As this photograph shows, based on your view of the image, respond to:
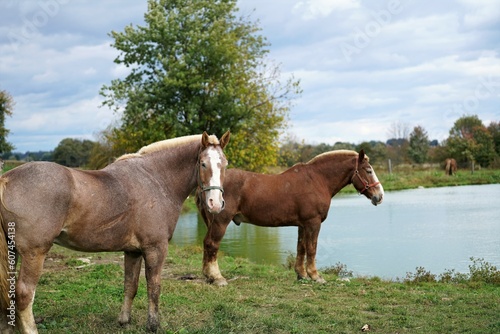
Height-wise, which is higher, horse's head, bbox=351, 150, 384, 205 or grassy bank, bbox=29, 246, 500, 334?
horse's head, bbox=351, 150, 384, 205

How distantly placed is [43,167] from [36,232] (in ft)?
1.98

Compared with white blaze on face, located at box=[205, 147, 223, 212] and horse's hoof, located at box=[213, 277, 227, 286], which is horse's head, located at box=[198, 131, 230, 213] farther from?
horse's hoof, located at box=[213, 277, 227, 286]

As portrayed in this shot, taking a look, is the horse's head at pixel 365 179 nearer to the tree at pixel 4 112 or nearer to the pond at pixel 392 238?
the pond at pixel 392 238

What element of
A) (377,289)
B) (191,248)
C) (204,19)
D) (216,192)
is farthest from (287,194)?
(204,19)

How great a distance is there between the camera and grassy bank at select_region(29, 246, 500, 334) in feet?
18.7

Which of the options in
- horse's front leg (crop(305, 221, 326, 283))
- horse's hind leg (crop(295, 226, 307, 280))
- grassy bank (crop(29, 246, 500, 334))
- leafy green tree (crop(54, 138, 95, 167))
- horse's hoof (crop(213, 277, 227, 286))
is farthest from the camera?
leafy green tree (crop(54, 138, 95, 167))

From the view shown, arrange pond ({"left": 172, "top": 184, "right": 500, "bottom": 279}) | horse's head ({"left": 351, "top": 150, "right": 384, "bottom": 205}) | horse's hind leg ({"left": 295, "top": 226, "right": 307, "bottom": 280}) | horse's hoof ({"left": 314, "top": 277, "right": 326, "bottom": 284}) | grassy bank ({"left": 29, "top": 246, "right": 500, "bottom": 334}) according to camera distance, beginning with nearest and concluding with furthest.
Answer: grassy bank ({"left": 29, "top": 246, "right": 500, "bottom": 334}), horse's hoof ({"left": 314, "top": 277, "right": 326, "bottom": 284}), horse's hind leg ({"left": 295, "top": 226, "right": 307, "bottom": 280}), horse's head ({"left": 351, "top": 150, "right": 384, "bottom": 205}), pond ({"left": 172, "top": 184, "right": 500, "bottom": 279})

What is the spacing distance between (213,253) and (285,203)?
1.52 meters

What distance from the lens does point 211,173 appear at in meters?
5.55

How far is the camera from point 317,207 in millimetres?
9242

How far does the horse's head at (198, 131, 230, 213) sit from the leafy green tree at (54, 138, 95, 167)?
137ft

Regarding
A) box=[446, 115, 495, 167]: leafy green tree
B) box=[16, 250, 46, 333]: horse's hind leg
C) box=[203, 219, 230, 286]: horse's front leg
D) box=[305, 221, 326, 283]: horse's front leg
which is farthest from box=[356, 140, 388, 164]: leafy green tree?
box=[16, 250, 46, 333]: horse's hind leg

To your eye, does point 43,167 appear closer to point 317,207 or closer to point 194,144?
point 194,144

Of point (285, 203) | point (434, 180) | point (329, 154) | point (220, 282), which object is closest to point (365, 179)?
point (329, 154)
